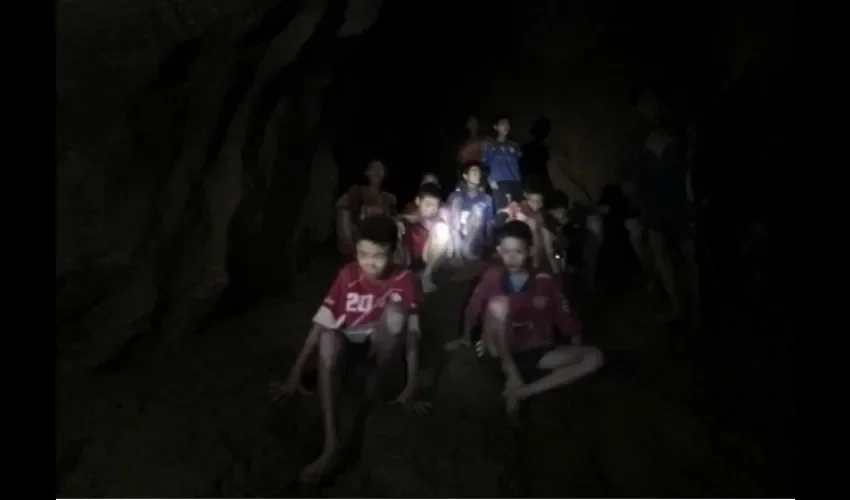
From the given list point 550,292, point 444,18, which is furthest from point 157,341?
point 444,18

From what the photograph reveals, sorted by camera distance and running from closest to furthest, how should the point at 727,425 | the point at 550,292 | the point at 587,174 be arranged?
1. the point at 727,425
2. the point at 550,292
3. the point at 587,174

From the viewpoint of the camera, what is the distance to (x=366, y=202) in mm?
2418

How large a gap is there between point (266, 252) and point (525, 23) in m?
1.55

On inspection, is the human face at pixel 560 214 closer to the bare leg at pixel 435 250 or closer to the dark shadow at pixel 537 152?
the bare leg at pixel 435 250

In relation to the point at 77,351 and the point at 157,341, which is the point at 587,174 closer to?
the point at 157,341

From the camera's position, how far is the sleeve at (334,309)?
1716 millimetres

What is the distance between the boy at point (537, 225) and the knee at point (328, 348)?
0.55 meters

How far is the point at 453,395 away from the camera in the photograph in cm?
173

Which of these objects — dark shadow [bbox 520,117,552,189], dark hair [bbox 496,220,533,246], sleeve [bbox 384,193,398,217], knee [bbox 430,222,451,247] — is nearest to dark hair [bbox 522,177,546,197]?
dark shadow [bbox 520,117,552,189]

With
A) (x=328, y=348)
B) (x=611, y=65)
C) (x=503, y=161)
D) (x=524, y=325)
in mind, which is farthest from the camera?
(x=611, y=65)

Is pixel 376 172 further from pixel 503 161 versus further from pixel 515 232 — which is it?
pixel 515 232

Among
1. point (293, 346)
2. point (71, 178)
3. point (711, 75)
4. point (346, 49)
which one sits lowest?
point (293, 346)

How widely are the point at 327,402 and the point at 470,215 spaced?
1008 mm

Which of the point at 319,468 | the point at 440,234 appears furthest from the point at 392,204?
the point at 319,468
